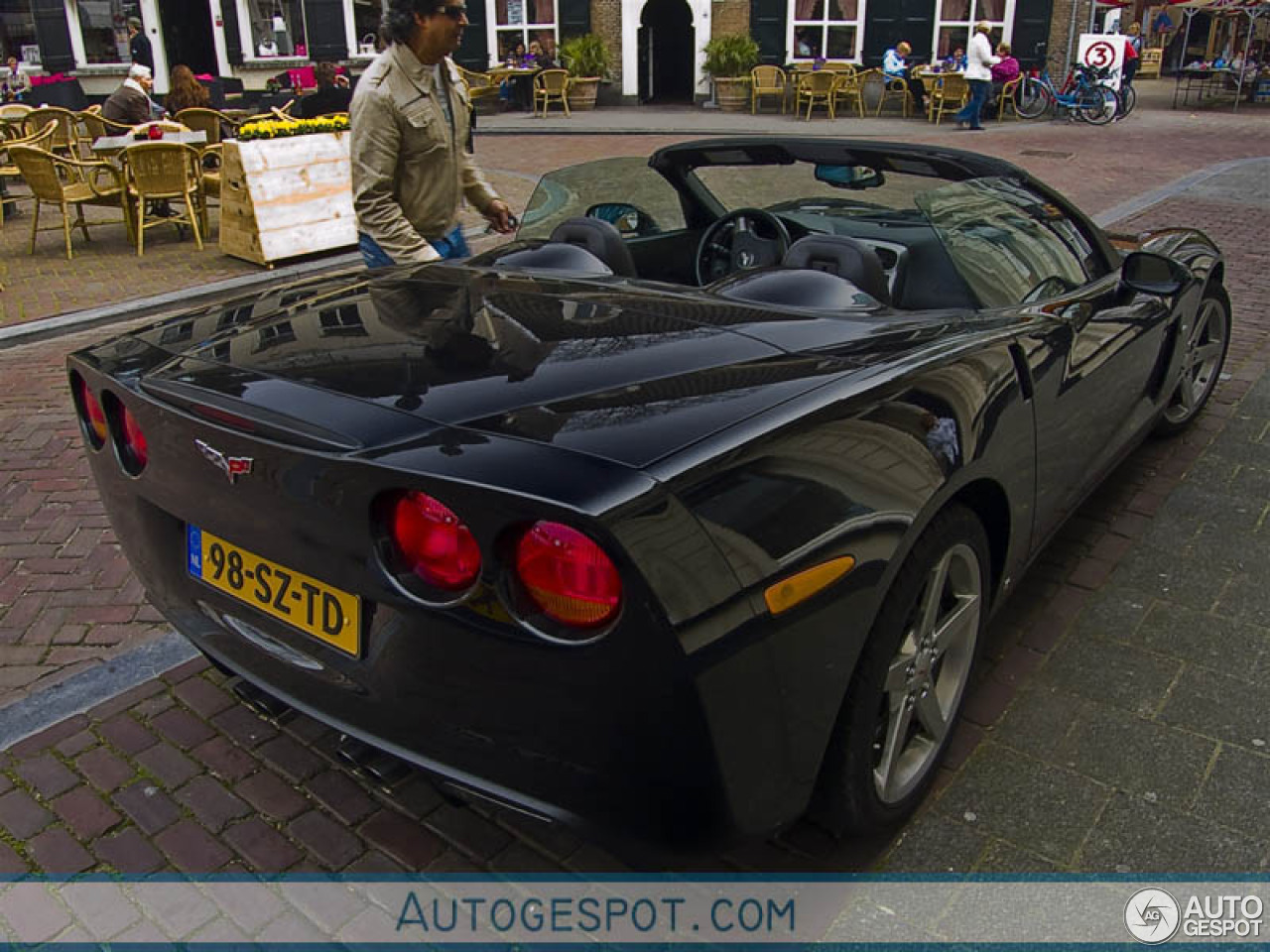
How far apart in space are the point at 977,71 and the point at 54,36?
17805 mm

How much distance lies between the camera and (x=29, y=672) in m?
2.99

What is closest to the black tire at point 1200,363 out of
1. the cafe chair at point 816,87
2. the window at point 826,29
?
the cafe chair at point 816,87

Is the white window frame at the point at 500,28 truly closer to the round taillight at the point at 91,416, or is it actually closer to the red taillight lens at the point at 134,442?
the round taillight at the point at 91,416

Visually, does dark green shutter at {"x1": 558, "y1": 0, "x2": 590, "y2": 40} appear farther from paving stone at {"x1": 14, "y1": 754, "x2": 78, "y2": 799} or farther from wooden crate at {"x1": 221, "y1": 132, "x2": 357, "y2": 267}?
paving stone at {"x1": 14, "y1": 754, "x2": 78, "y2": 799}

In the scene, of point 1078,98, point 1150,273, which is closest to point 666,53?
point 1078,98

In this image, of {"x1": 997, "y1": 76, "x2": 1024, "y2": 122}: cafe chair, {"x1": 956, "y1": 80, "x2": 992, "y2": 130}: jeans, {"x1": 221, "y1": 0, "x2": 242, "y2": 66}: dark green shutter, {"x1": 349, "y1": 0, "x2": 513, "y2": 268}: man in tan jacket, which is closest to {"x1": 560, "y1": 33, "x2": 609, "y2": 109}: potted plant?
{"x1": 221, "y1": 0, "x2": 242, "y2": 66}: dark green shutter

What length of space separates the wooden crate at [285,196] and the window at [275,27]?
15797mm

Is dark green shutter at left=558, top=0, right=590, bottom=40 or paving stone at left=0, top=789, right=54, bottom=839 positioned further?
dark green shutter at left=558, top=0, right=590, bottom=40

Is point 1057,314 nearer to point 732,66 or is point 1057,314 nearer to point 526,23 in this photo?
point 732,66

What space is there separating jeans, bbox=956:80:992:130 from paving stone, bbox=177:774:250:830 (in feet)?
59.2

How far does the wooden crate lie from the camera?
27.0 ft

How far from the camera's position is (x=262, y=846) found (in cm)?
230

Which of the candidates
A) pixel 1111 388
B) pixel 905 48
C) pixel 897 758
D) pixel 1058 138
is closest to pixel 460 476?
pixel 897 758

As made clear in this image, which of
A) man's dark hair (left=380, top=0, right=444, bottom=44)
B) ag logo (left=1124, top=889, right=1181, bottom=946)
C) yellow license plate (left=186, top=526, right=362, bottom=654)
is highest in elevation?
man's dark hair (left=380, top=0, right=444, bottom=44)
